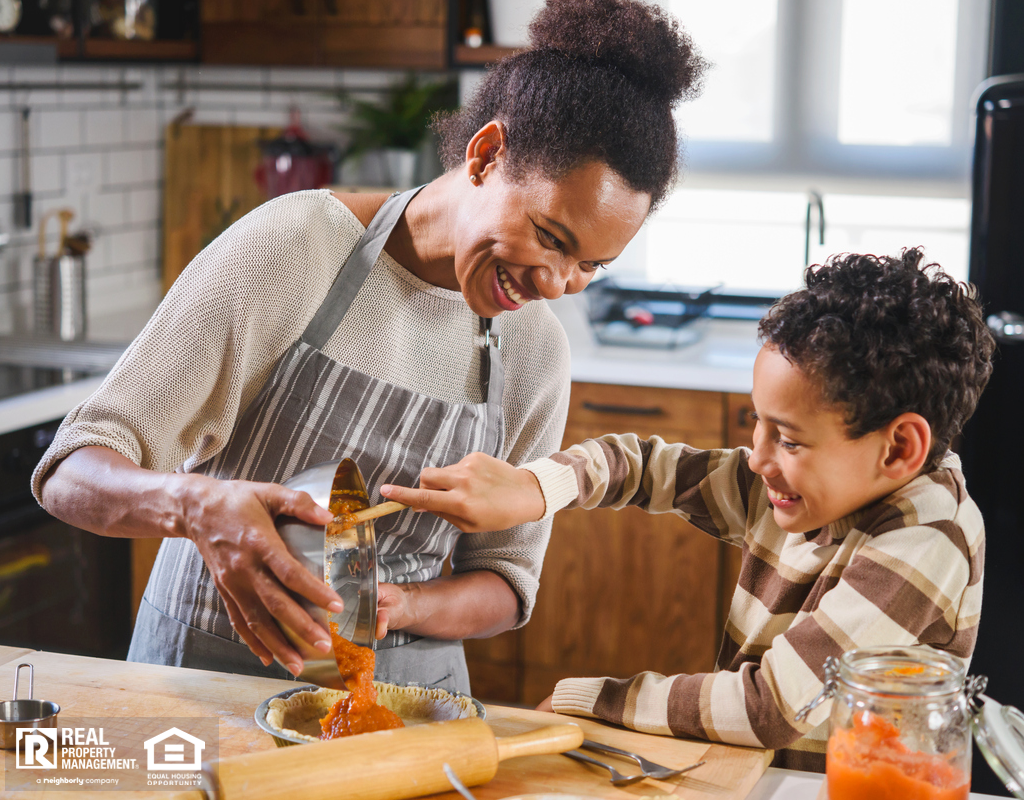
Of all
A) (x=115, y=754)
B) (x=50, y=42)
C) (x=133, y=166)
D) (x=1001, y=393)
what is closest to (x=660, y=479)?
(x=115, y=754)

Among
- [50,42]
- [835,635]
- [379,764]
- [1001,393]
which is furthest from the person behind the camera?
[50,42]

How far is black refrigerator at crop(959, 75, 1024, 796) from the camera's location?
7.22ft

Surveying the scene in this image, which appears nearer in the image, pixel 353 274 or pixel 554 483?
pixel 554 483

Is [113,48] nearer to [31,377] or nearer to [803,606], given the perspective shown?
[31,377]

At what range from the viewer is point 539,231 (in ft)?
3.90

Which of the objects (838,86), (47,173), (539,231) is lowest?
(539,231)

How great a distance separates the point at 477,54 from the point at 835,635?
8.19 feet

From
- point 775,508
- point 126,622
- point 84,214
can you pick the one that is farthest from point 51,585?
point 775,508

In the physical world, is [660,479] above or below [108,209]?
below

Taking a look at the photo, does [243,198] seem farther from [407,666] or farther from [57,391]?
[407,666]

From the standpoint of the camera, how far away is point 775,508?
112 cm

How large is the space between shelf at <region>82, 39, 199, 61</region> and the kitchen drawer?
158 cm

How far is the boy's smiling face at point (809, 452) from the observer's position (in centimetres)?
107

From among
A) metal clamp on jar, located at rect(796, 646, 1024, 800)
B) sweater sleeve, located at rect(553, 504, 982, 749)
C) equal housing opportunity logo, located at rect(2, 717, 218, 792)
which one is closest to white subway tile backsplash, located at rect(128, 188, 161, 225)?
equal housing opportunity logo, located at rect(2, 717, 218, 792)
